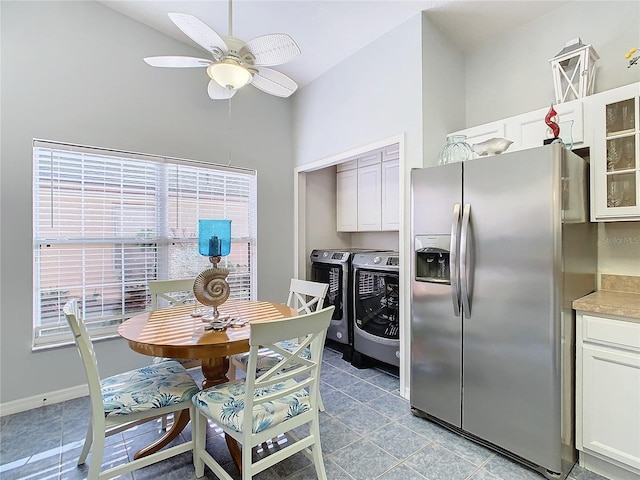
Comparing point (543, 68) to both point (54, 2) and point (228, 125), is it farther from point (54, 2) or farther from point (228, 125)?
point (54, 2)

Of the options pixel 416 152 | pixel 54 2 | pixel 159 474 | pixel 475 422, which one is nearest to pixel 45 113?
pixel 54 2

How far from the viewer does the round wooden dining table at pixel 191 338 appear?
155 cm

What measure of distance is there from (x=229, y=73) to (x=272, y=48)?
0.30 m

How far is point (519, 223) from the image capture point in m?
1.78

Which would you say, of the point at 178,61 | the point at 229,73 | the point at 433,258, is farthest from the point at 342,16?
the point at 433,258

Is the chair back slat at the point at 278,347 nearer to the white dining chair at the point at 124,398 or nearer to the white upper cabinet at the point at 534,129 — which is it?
the white dining chair at the point at 124,398

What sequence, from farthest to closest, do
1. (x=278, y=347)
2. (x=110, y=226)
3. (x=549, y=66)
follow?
1. (x=110, y=226)
2. (x=549, y=66)
3. (x=278, y=347)

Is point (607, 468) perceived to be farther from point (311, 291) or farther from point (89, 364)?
point (89, 364)

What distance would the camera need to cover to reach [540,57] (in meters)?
2.51

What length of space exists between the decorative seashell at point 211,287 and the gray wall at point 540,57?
2521 millimetres

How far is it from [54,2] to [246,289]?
9.71 ft

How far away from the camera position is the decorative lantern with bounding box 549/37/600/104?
209cm

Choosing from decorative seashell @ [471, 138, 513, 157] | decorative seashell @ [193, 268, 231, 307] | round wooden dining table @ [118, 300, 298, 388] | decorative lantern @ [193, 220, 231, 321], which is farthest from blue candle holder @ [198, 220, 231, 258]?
decorative seashell @ [471, 138, 513, 157]

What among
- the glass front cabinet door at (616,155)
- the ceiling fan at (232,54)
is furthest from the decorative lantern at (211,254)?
the glass front cabinet door at (616,155)
